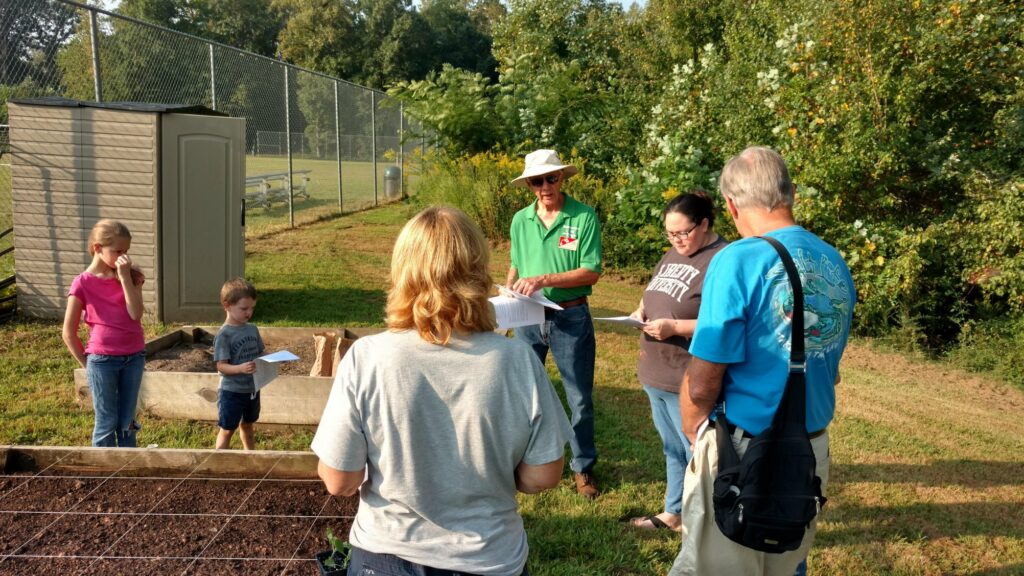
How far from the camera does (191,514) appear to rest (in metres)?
3.60

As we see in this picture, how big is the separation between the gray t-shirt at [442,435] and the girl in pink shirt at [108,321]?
2.83 m

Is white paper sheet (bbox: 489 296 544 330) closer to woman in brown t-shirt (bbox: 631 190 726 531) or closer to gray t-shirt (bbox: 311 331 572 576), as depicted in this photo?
woman in brown t-shirt (bbox: 631 190 726 531)

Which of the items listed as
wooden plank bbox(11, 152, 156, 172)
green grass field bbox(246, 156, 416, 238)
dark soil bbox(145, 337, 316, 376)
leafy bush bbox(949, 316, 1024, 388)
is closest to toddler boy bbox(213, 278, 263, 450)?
dark soil bbox(145, 337, 316, 376)

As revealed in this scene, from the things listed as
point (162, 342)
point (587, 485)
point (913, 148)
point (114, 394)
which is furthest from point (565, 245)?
point (913, 148)

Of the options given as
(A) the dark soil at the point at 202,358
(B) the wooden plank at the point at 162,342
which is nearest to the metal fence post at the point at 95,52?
(B) the wooden plank at the point at 162,342

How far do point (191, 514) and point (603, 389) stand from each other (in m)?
3.94

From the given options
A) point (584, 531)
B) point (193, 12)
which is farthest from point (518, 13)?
point (193, 12)

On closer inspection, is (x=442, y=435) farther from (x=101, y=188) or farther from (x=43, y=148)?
(x=43, y=148)

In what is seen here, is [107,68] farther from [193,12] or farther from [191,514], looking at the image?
[193,12]

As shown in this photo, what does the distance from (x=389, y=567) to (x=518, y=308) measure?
2.14 meters

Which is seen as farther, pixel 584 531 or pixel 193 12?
pixel 193 12

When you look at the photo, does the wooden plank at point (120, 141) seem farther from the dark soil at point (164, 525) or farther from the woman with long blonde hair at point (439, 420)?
the woman with long blonde hair at point (439, 420)

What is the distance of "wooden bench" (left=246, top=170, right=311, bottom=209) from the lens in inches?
688

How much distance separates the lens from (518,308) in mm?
3994
